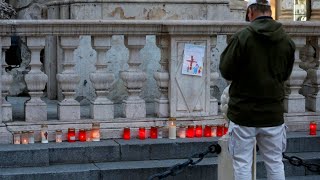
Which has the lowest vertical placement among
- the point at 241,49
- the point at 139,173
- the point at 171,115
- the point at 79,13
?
the point at 139,173

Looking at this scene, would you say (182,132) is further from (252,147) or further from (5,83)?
(252,147)

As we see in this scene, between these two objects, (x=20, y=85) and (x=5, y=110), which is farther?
(x=20, y=85)

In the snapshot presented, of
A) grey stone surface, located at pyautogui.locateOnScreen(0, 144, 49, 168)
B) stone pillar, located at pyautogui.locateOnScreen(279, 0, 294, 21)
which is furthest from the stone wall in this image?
stone pillar, located at pyautogui.locateOnScreen(279, 0, 294, 21)

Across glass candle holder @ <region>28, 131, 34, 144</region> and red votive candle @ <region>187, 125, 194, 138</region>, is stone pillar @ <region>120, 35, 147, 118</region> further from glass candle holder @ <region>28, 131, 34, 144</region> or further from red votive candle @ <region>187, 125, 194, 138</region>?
glass candle holder @ <region>28, 131, 34, 144</region>

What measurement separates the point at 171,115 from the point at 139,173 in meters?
1.08

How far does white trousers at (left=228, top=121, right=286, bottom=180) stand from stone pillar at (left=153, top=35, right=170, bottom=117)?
7.30ft

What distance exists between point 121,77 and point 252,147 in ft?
8.27

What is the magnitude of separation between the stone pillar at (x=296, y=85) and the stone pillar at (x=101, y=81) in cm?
217

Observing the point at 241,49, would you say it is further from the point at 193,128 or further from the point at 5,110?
the point at 5,110

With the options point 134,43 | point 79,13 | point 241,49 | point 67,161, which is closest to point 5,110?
point 67,161

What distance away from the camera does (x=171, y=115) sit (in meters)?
8.59

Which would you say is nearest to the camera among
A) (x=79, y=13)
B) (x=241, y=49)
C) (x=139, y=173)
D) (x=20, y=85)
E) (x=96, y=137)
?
(x=241, y=49)

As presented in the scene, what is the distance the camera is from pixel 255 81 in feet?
20.4

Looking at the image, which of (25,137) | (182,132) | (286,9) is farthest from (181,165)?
(286,9)
